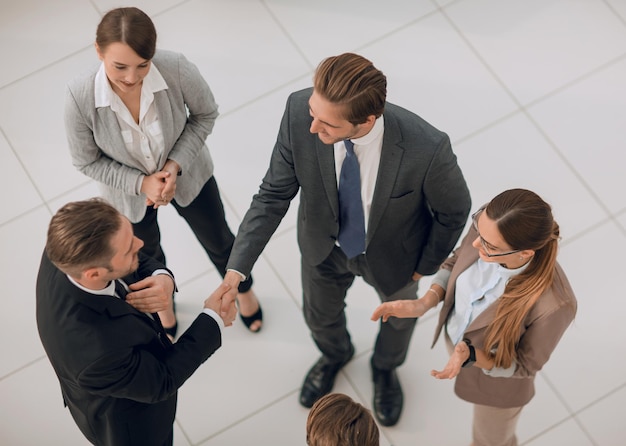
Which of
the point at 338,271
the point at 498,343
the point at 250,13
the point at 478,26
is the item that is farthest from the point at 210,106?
the point at 478,26

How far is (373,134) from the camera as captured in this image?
2.19 meters

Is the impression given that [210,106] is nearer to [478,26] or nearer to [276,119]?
Result: [276,119]

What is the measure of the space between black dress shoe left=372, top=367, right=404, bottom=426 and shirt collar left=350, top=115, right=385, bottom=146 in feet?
4.19

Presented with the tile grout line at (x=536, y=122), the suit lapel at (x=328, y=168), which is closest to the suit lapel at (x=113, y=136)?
the suit lapel at (x=328, y=168)

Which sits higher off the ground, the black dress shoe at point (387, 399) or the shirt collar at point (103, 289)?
the shirt collar at point (103, 289)

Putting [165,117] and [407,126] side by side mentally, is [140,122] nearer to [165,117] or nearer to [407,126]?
[165,117]

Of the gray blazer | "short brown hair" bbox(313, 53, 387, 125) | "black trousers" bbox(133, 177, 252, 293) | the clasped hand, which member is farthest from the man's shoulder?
"black trousers" bbox(133, 177, 252, 293)

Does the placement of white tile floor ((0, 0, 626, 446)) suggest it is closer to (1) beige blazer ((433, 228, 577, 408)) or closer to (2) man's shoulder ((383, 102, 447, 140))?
(1) beige blazer ((433, 228, 577, 408))

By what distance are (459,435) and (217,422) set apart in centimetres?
96

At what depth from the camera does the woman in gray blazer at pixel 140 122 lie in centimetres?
231

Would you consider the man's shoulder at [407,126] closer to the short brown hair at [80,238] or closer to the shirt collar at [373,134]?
the shirt collar at [373,134]

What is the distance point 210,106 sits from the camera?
263cm

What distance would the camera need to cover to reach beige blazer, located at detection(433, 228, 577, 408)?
212 cm

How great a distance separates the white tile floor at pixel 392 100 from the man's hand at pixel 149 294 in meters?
1.06
